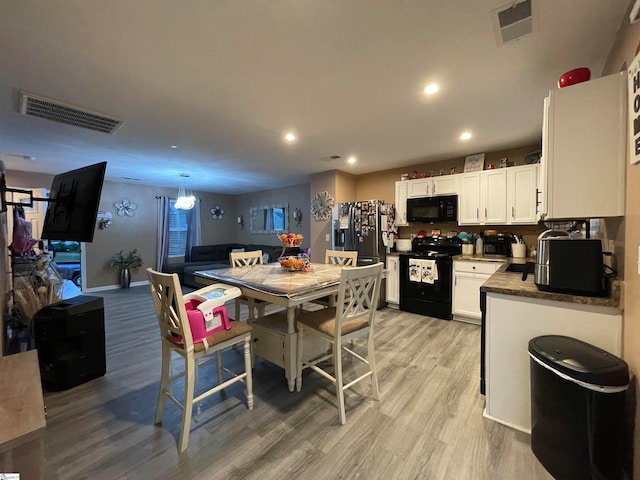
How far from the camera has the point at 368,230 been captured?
14.0 feet

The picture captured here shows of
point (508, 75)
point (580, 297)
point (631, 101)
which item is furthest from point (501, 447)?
point (508, 75)

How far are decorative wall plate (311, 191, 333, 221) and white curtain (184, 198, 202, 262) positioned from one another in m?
3.76

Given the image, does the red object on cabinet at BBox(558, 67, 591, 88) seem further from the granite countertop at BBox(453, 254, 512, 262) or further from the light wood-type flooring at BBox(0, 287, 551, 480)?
the granite countertop at BBox(453, 254, 512, 262)

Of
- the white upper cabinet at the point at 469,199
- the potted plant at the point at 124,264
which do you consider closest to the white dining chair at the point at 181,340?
the white upper cabinet at the point at 469,199

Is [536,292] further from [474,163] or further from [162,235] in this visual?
[162,235]

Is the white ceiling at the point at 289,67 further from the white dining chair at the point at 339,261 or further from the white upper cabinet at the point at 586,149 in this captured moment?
the white dining chair at the point at 339,261

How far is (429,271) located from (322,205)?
224 centimetres

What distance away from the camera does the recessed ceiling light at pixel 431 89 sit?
212 centimetres

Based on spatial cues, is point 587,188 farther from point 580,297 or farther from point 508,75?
point 508,75

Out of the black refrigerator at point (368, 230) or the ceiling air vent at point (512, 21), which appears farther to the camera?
the black refrigerator at point (368, 230)

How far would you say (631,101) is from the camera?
1.27m

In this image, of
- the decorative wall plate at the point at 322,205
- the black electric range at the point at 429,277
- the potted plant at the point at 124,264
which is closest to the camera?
the black electric range at the point at 429,277

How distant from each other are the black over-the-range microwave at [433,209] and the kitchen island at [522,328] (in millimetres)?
2262

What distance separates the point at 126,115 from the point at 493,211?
14.7ft
